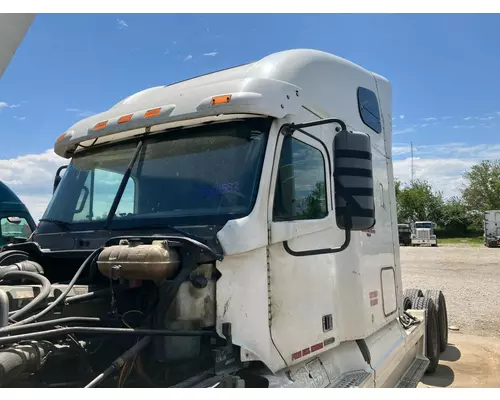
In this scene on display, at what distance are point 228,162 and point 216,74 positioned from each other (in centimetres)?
115

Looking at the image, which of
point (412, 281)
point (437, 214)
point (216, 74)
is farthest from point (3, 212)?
point (437, 214)

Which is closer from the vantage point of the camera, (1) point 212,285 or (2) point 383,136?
(1) point 212,285

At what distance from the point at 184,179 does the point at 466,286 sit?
13650mm

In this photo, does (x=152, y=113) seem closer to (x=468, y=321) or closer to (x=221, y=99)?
(x=221, y=99)

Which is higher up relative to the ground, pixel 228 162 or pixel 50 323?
pixel 228 162

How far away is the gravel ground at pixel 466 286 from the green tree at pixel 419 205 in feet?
125

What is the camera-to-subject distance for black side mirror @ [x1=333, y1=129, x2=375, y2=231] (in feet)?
10.3

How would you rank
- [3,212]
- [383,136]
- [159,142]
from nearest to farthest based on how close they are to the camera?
[159,142]
[383,136]
[3,212]

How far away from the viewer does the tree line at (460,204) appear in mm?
55688

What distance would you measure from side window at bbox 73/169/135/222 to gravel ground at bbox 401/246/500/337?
7.66 meters

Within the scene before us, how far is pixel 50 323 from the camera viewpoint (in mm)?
2527

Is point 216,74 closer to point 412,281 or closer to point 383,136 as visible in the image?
point 383,136

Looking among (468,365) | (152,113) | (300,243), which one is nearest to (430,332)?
(468,365)

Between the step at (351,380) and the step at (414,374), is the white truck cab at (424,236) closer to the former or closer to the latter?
the step at (414,374)
